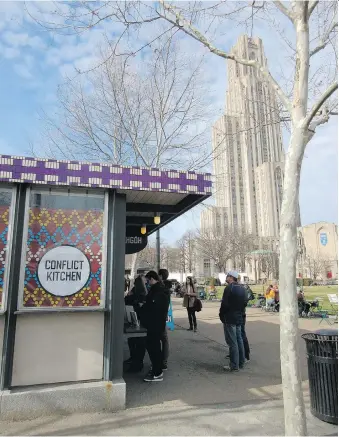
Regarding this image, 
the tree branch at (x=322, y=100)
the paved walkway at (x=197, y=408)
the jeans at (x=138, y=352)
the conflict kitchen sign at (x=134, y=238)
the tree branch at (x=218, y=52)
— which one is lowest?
the paved walkway at (x=197, y=408)

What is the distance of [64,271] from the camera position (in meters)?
4.77

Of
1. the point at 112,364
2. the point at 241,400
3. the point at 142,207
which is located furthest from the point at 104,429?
the point at 142,207

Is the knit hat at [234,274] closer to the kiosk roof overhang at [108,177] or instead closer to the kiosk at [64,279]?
the kiosk roof overhang at [108,177]

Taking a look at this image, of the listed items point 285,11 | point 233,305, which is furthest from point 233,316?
point 285,11

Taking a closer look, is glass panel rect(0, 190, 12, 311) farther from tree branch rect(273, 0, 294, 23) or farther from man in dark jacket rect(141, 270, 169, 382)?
tree branch rect(273, 0, 294, 23)

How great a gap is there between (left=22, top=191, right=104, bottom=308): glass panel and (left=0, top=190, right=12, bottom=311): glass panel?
0.26 m

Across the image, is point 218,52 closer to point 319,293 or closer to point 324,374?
point 324,374

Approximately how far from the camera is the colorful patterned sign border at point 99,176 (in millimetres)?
4453

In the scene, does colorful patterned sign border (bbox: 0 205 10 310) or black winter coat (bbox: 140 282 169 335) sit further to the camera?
black winter coat (bbox: 140 282 169 335)

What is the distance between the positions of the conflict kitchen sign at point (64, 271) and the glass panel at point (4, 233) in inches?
17.7

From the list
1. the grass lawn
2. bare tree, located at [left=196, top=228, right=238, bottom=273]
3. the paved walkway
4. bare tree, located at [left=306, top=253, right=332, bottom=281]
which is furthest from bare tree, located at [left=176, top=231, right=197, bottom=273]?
the paved walkway

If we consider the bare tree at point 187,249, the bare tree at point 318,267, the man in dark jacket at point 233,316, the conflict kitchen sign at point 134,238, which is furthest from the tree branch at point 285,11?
the bare tree at point 318,267

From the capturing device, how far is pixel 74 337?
4.58 meters

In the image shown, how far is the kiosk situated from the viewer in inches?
172
